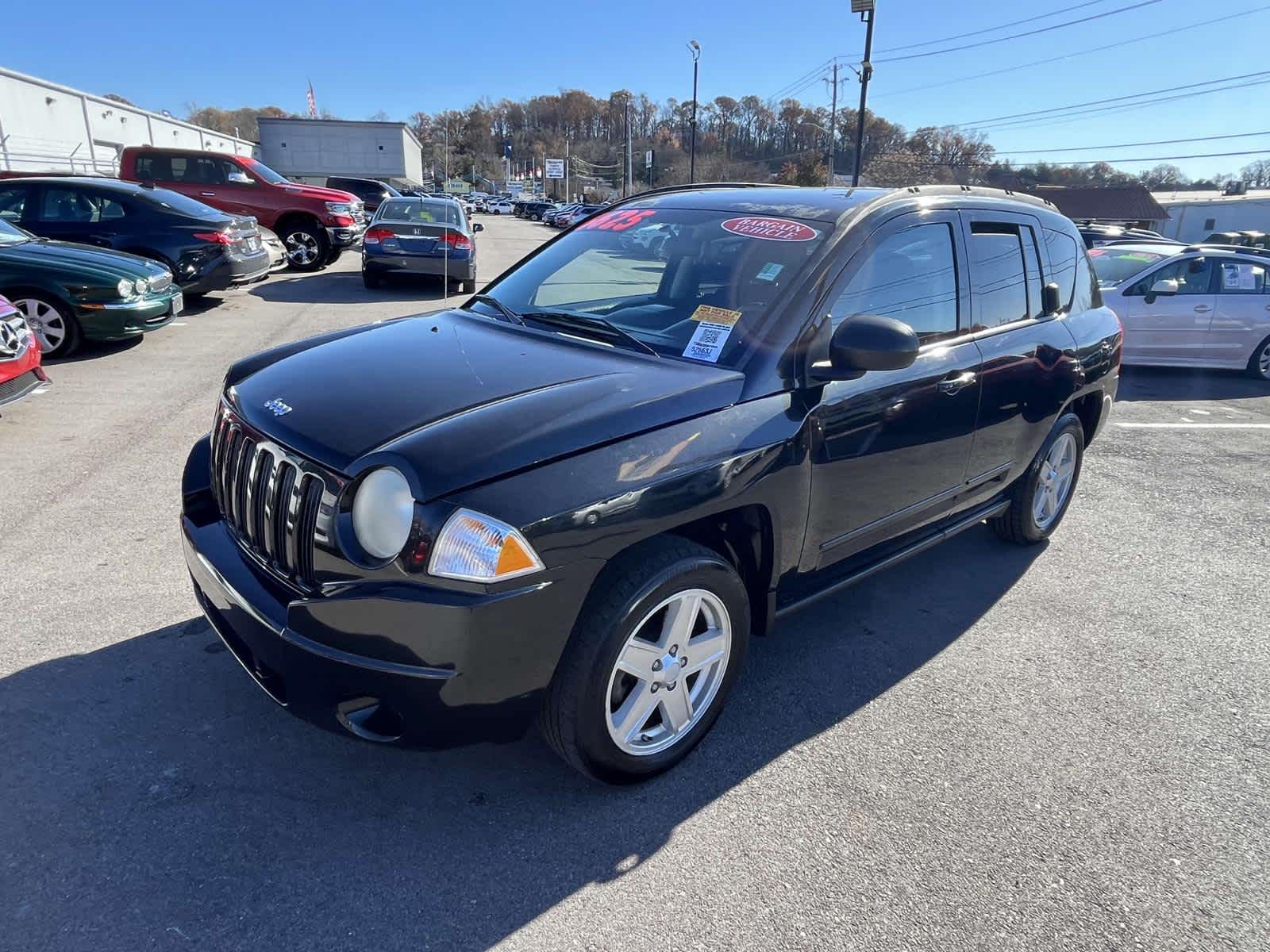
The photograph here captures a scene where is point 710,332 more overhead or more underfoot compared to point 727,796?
more overhead

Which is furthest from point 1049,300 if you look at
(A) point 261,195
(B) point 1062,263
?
(A) point 261,195

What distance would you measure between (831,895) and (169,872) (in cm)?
181

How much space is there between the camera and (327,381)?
2775mm

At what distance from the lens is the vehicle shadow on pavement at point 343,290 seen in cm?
1314

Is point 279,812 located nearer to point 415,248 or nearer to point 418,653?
point 418,653

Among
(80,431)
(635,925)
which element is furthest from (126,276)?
(635,925)

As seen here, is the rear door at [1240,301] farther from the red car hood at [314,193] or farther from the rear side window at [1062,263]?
the red car hood at [314,193]

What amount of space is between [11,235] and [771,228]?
8416mm

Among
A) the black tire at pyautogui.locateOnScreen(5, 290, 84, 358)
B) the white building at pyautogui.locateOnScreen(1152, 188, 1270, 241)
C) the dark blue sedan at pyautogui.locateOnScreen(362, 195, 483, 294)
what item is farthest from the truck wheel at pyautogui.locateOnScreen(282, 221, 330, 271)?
the white building at pyautogui.locateOnScreen(1152, 188, 1270, 241)

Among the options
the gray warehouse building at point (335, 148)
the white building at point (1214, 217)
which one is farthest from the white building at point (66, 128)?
the white building at point (1214, 217)

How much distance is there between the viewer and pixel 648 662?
8.57ft

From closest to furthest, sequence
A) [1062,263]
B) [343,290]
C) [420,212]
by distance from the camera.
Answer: [1062,263], [420,212], [343,290]

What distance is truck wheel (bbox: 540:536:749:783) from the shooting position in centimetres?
240

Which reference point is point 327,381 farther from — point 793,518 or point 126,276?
point 126,276
